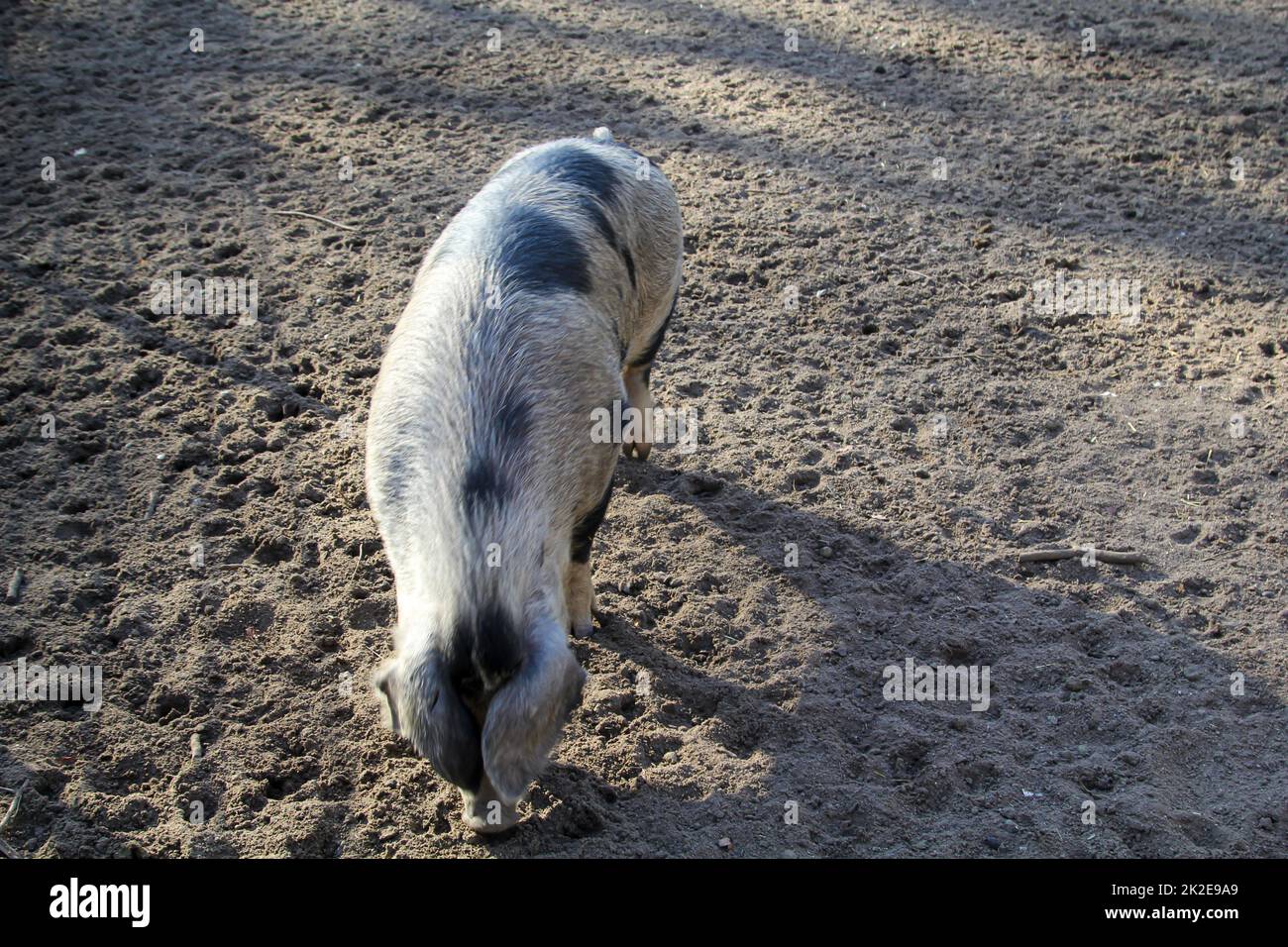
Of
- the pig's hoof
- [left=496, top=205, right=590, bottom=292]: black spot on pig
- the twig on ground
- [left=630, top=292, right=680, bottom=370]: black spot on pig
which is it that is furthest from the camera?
the twig on ground

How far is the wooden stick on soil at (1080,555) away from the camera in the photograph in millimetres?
5223

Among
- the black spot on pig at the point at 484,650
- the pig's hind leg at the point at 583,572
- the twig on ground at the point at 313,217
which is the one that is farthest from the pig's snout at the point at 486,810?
the twig on ground at the point at 313,217

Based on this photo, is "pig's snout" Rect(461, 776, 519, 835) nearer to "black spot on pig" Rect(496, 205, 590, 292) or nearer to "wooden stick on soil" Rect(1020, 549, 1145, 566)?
"black spot on pig" Rect(496, 205, 590, 292)

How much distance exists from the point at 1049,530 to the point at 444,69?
6.43 metres

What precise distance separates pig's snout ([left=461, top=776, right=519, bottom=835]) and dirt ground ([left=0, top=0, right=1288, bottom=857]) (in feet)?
1.44

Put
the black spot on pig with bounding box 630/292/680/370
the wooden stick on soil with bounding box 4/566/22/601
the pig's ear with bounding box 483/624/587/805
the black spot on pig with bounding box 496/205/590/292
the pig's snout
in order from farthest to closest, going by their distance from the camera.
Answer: the black spot on pig with bounding box 630/292/680/370 < the wooden stick on soil with bounding box 4/566/22/601 < the black spot on pig with bounding box 496/205/590/292 < the pig's snout < the pig's ear with bounding box 483/624/587/805

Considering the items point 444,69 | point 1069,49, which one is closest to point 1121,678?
point 1069,49

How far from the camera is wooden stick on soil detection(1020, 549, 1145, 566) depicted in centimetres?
522

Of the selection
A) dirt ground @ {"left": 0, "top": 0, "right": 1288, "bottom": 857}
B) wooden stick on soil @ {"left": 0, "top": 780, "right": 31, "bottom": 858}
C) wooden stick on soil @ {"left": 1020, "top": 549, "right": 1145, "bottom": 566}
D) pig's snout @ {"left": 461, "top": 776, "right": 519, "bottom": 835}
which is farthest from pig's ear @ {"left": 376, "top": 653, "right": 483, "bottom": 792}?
wooden stick on soil @ {"left": 1020, "top": 549, "right": 1145, "bottom": 566}

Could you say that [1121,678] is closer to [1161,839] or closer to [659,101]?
[1161,839]

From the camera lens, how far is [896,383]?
629 centimetres

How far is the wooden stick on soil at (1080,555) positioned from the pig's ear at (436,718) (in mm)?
3039

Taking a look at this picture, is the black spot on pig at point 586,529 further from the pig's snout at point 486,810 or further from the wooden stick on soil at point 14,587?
the wooden stick on soil at point 14,587

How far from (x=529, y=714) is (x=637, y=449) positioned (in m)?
2.77
